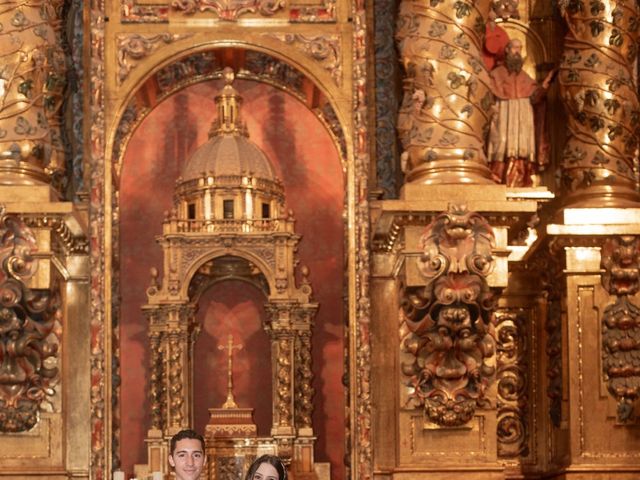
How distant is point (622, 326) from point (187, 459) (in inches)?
272

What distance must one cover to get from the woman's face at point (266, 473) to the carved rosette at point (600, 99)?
7540 mm

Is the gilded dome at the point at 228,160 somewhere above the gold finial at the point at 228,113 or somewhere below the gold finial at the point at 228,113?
below

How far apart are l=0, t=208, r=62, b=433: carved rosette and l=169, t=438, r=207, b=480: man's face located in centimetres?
562

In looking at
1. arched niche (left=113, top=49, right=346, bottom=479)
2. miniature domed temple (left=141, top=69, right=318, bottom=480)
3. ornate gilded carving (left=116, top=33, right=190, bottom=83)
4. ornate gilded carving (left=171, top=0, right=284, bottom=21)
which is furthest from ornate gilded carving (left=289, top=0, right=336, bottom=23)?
miniature domed temple (left=141, top=69, right=318, bottom=480)

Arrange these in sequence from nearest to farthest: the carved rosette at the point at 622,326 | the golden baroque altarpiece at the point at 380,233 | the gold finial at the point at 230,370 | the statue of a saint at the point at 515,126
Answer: the golden baroque altarpiece at the point at 380,233 → the carved rosette at the point at 622,326 → the gold finial at the point at 230,370 → the statue of a saint at the point at 515,126

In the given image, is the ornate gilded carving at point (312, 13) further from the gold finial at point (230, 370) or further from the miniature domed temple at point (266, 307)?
the gold finial at point (230, 370)

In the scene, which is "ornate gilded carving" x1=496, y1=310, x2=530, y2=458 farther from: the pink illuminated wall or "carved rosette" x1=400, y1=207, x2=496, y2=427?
the pink illuminated wall

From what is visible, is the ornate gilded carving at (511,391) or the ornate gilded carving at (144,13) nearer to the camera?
the ornate gilded carving at (511,391)

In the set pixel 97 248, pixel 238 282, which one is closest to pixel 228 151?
pixel 238 282

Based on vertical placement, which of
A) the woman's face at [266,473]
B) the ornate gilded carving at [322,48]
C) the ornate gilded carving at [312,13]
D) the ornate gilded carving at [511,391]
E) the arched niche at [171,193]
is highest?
the ornate gilded carving at [312,13]

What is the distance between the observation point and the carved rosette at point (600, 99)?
56.9 ft

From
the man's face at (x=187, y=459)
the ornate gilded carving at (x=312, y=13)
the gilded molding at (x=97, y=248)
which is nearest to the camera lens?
the man's face at (x=187, y=459)

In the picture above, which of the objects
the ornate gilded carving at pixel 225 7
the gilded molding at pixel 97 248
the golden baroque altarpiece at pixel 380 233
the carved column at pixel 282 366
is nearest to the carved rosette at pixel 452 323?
the golden baroque altarpiece at pixel 380 233

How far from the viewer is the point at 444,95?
16.8m
